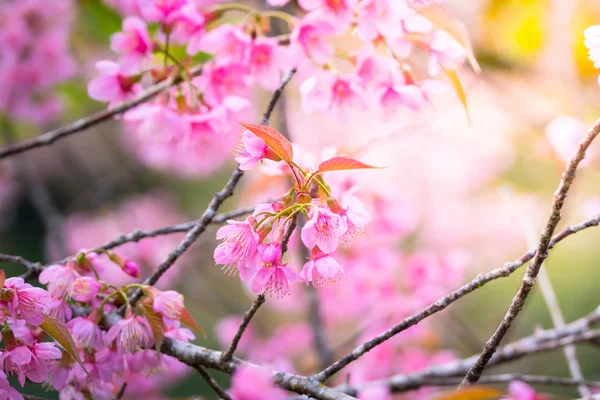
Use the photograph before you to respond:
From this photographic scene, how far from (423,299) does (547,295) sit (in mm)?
504

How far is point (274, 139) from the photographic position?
52 centimetres

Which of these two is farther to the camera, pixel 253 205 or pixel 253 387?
pixel 253 205

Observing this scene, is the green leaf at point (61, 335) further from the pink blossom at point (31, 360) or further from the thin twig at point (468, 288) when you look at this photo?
the thin twig at point (468, 288)

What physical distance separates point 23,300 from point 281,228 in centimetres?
26

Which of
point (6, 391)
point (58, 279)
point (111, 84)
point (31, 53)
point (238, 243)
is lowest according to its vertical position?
point (6, 391)

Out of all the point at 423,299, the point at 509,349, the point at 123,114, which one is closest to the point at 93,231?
the point at 423,299

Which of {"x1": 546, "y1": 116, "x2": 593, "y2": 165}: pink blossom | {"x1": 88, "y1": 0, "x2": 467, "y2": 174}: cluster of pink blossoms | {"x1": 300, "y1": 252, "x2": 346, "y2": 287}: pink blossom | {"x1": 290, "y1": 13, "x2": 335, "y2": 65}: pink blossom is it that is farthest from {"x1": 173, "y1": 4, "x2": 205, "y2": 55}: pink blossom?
{"x1": 546, "y1": 116, "x2": 593, "y2": 165}: pink blossom

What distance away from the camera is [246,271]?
0.56 meters

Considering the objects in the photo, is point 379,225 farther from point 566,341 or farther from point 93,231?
point 93,231

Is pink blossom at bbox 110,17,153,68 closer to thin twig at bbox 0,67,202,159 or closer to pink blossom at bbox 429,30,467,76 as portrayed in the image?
thin twig at bbox 0,67,202,159

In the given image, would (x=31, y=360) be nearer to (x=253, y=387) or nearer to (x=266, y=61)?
(x=253, y=387)

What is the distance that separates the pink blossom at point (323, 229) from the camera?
53 cm

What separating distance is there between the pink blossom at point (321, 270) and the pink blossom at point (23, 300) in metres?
0.26

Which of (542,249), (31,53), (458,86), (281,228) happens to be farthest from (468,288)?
(31,53)
